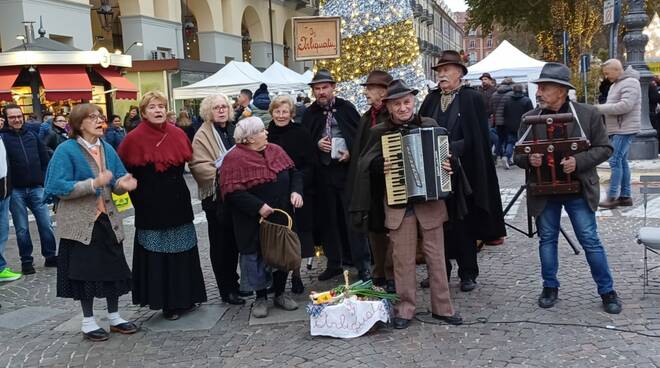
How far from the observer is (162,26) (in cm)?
2345

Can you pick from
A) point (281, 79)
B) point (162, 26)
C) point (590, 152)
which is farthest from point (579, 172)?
point (162, 26)

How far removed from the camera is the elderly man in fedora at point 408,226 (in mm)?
4668

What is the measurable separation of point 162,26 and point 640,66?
1678cm

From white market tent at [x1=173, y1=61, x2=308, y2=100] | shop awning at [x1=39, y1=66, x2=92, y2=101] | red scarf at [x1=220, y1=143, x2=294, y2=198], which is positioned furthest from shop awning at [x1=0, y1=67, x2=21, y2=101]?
red scarf at [x1=220, y1=143, x2=294, y2=198]

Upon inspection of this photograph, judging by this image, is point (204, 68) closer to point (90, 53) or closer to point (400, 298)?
point (90, 53)

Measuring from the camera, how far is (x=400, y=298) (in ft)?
16.0

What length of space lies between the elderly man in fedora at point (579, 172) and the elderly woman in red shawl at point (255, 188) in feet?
6.14

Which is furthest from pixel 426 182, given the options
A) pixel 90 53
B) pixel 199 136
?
pixel 90 53

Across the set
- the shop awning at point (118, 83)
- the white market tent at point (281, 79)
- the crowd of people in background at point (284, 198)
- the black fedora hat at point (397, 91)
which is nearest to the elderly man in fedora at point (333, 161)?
the crowd of people in background at point (284, 198)

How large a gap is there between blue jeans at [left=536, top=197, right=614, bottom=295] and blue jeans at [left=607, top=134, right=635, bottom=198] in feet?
13.2

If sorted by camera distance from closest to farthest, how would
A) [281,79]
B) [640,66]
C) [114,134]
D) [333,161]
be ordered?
[333,161] < [640,66] < [114,134] < [281,79]

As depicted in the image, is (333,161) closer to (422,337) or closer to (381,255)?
(381,255)

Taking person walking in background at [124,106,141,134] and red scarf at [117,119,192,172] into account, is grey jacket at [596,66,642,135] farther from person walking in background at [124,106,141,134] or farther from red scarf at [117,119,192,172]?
person walking in background at [124,106,141,134]

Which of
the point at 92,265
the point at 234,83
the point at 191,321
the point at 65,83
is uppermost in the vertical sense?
the point at 65,83
